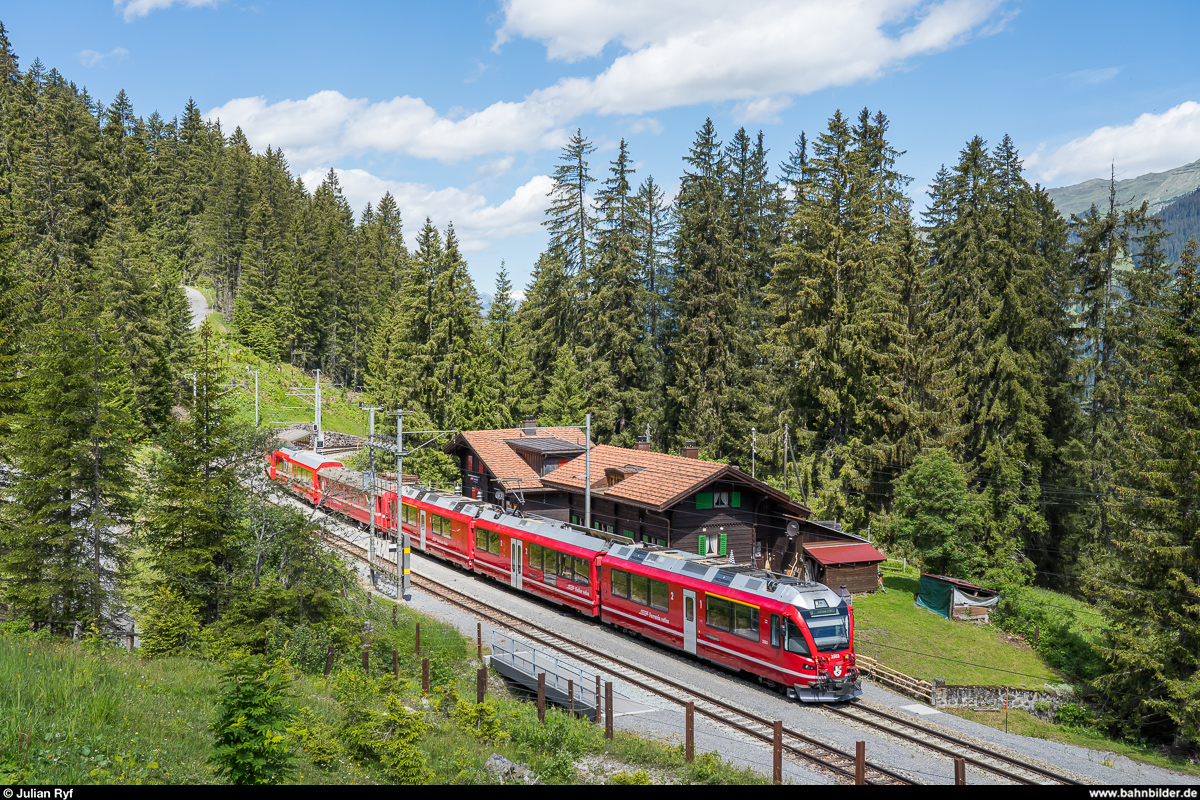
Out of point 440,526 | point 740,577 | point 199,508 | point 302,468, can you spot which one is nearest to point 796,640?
point 740,577

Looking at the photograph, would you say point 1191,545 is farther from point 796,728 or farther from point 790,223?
point 790,223

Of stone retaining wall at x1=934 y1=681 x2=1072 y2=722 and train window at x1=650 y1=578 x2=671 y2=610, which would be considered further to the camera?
train window at x1=650 y1=578 x2=671 y2=610

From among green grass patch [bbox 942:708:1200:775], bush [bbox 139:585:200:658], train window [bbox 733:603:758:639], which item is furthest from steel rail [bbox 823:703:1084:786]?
bush [bbox 139:585:200:658]

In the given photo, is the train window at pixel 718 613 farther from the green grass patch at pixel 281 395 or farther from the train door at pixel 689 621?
the green grass patch at pixel 281 395

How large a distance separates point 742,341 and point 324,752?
4335cm

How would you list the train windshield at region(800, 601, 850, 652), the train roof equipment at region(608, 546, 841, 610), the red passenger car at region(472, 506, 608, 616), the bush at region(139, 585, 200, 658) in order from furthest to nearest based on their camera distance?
1. the red passenger car at region(472, 506, 608, 616)
2. the train roof equipment at region(608, 546, 841, 610)
3. the train windshield at region(800, 601, 850, 652)
4. the bush at region(139, 585, 200, 658)

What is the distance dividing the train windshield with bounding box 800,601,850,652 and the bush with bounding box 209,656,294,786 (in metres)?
14.9

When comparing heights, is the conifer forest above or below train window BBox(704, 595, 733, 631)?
above

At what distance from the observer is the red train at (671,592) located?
2105 centimetres

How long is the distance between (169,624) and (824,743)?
16.2 metres

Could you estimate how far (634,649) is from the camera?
84.5ft

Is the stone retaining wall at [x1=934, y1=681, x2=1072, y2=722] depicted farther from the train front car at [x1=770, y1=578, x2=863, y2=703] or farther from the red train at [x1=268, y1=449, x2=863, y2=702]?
the train front car at [x1=770, y1=578, x2=863, y2=703]

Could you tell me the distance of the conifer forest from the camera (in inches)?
865

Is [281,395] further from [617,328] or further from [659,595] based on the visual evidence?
[659,595]
